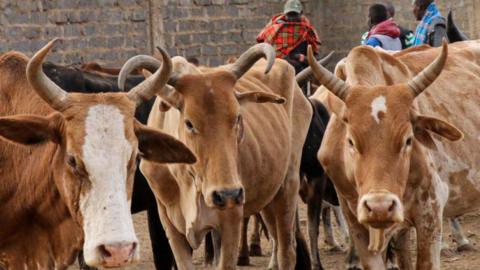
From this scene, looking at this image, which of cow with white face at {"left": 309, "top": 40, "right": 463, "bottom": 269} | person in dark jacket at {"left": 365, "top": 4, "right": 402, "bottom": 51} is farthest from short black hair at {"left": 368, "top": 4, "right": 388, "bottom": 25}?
cow with white face at {"left": 309, "top": 40, "right": 463, "bottom": 269}

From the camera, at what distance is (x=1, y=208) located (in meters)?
8.12

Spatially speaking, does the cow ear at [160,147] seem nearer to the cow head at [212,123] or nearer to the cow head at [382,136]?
the cow head at [212,123]

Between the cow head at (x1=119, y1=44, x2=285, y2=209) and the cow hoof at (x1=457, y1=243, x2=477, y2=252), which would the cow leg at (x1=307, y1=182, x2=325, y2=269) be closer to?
the cow hoof at (x1=457, y1=243, x2=477, y2=252)

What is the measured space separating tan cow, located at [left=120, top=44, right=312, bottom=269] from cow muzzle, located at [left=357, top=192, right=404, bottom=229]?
81 cm

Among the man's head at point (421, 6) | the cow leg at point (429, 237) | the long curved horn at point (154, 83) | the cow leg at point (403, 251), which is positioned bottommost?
the cow leg at point (403, 251)

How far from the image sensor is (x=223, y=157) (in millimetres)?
8844

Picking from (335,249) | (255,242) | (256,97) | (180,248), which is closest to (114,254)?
(180,248)

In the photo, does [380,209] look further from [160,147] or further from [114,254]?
[114,254]

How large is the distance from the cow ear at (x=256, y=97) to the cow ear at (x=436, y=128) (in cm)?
113

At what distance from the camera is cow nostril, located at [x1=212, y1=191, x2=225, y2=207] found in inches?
341

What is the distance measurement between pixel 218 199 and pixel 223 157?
300 mm

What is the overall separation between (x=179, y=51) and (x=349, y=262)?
11.7m

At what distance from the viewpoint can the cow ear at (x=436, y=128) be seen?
873 centimetres

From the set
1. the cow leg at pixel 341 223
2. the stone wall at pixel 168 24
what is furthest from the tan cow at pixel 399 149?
the stone wall at pixel 168 24
